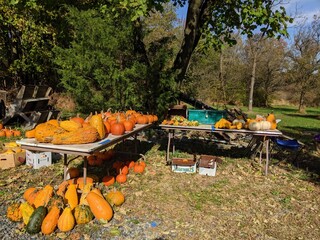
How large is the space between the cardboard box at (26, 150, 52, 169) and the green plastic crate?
3.64 meters

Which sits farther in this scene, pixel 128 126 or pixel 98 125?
pixel 128 126

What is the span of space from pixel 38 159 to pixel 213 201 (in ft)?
12.5

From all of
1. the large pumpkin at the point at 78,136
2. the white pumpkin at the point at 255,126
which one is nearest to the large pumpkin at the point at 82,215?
the large pumpkin at the point at 78,136

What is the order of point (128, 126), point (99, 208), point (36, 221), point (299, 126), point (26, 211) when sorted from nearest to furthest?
point (36, 221), point (26, 211), point (99, 208), point (128, 126), point (299, 126)

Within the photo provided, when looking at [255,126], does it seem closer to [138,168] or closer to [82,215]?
[138,168]

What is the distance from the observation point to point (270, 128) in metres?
6.35

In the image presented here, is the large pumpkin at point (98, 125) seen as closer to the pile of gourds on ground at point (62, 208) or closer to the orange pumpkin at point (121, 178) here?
the pile of gourds on ground at point (62, 208)

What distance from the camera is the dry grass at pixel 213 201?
392cm

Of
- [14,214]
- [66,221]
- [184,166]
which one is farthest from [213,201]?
[14,214]

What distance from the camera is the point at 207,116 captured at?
23.8 ft

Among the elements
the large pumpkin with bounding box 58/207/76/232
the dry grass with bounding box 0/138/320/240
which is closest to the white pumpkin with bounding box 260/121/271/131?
the dry grass with bounding box 0/138/320/240

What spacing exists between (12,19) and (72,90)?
7.10m

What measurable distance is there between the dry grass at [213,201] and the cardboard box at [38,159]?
5.7 inches

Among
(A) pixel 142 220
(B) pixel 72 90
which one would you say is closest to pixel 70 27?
(B) pixel 72 90
